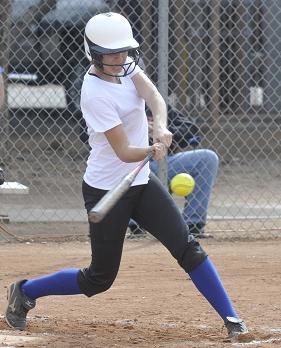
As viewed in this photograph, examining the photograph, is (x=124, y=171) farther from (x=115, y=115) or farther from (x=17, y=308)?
(x=17, y=308)

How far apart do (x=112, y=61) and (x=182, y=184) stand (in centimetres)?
328

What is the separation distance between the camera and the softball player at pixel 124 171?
491 centimetres

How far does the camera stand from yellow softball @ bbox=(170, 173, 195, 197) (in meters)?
8.08

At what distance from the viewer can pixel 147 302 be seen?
20.2 ft

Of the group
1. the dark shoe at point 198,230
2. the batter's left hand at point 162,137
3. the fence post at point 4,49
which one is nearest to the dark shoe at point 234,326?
the batter's left hand at point 162,137

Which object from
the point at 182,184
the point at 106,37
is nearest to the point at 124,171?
the point at 106,37

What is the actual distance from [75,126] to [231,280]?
5933mm

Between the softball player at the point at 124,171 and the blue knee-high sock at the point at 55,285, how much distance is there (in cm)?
13

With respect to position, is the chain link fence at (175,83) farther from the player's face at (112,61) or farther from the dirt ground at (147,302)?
the player's face at (112,61)

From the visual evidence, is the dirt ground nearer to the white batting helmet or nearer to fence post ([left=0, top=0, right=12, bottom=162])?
the white batting helmet

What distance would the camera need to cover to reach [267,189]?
10.8m

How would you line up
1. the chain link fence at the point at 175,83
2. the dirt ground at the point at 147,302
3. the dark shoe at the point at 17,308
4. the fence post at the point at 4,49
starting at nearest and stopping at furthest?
the dirt ground at the point at 147,302 < the dark shoe at the point at 17,308 < the fence post at the point at 4,49 < the chain link fence at the point at 175,83

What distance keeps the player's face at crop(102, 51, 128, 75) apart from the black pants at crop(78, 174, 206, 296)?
2.00 ft

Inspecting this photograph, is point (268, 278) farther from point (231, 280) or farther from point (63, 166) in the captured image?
point (63, 166)
